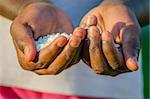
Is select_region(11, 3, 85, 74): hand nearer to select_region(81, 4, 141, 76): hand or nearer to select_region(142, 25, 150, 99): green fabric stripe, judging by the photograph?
select_region(81, 4, 141, 76): hand

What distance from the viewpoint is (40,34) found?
0.93 meters

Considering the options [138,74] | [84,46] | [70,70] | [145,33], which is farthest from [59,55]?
[145,33]

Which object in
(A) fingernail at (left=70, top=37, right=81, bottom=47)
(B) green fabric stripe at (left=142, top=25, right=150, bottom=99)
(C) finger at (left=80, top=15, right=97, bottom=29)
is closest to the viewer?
(A) fingernail at (left=70, top=37, right=81, bottom=47)

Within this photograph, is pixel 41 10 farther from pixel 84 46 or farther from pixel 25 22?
pixel 84 46

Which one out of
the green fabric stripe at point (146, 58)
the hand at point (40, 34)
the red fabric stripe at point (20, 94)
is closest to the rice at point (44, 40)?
the hand at point (40, 34)

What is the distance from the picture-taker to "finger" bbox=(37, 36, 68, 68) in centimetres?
81

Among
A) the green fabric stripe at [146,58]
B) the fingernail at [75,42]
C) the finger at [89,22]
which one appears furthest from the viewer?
the green fabric stripe at [146,58]

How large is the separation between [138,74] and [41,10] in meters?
0.25

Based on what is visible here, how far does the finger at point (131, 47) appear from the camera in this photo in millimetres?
820

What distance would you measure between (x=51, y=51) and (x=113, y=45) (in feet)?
0.34

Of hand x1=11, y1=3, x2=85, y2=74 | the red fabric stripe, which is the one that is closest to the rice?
hand x1=11, y1=3, x2=85, y2=74

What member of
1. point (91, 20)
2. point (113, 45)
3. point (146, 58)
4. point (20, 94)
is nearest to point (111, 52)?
point (113, 45)

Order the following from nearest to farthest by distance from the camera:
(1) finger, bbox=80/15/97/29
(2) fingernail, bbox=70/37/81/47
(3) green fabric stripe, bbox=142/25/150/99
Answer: (2) fingernail, bbox=70/37/81/47, (1) finger, bbox=80/15/97/29, (3) green fabric stripe, bbox=142/25/150/99

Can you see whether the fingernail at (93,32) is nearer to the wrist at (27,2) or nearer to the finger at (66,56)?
the finger at (66,56)
